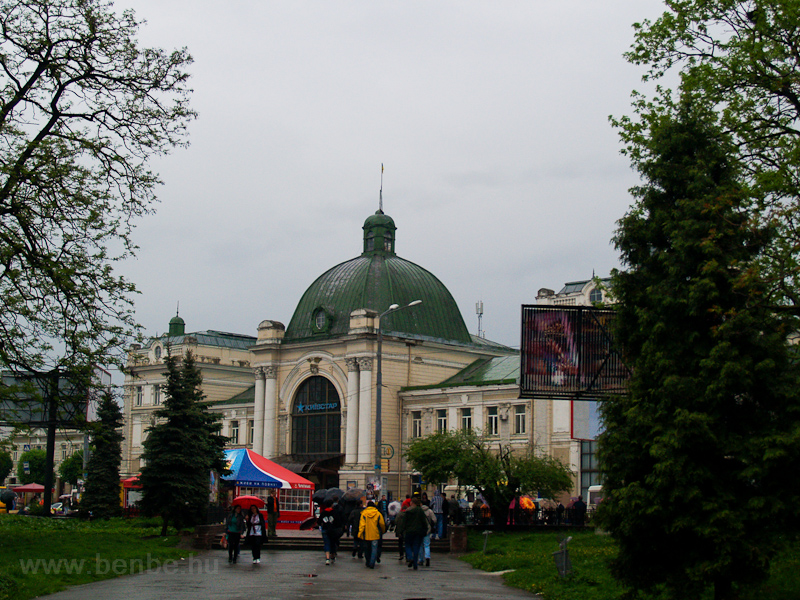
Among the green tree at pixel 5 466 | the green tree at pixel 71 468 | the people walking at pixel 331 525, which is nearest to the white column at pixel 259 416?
the green tree at pixel 71 468

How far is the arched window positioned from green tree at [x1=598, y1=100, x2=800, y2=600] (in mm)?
49037

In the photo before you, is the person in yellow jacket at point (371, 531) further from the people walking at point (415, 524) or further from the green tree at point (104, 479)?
the green tree at point (104, 479)

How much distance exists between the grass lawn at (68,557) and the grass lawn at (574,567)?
7.98 metres

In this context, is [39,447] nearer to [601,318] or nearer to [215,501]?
[215,501]

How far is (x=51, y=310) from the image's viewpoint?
22656mm

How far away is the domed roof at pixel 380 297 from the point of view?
6562 cm

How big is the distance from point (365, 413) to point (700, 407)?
4749cm

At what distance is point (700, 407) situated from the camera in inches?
591

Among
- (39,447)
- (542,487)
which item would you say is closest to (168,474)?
(542,487)

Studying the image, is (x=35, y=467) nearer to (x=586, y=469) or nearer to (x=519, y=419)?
(x=519, y=419)

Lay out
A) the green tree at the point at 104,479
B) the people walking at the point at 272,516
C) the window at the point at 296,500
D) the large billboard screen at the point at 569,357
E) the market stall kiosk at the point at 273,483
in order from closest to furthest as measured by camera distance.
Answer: the large billboard screen at the point at 569,357
the people walking at the point at 272,516
the market stall kiosk at the point at 273,483
the window at the point at 296,500
the green tree at the point at 104,479

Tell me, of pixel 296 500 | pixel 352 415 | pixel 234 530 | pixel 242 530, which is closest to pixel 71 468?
pixel 352 415

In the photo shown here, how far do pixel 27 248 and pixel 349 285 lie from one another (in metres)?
45.2

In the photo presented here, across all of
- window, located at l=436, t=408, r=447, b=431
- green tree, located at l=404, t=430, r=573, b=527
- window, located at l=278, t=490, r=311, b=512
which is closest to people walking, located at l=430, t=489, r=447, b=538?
green tree, located at l=404, t=430, r=573, b=527
